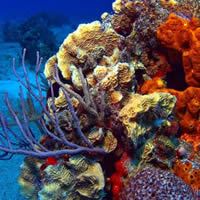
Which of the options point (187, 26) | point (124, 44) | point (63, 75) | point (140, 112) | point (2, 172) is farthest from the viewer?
point (2, 172)

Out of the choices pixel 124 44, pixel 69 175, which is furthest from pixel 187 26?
pixel 69 175

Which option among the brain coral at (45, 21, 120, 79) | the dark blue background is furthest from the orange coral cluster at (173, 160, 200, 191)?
the dark blue background

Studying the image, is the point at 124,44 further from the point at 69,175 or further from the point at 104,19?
the point at 69,175

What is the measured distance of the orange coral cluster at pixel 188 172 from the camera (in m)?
2.73

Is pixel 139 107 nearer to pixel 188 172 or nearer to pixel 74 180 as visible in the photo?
pixel 188 172

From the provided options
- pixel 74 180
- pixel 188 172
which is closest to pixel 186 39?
pixel 188 172

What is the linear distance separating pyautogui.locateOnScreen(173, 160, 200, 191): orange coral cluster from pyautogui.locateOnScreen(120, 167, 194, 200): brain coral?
0.26m

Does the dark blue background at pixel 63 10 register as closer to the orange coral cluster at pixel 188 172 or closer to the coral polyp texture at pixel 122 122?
the coral polyp texture at pixel 122 122

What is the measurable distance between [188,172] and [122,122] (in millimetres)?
764

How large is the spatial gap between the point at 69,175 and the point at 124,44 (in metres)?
1.66

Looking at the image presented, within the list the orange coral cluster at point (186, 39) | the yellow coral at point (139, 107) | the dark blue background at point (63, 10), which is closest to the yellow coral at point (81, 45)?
the orange coral cluster at point (186, 39)

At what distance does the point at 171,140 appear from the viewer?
2961mm

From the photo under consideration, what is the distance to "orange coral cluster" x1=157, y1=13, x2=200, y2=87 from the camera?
3.01 metres

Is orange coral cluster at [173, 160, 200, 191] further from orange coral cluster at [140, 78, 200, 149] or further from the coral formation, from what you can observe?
the coral formation
